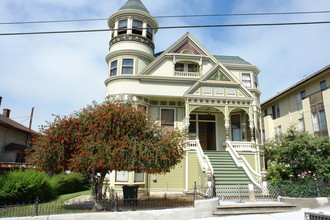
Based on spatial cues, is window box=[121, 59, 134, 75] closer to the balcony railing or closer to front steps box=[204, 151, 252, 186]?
the balcony railing

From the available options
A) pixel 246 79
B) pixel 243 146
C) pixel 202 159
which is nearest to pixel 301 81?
pixel 246 79

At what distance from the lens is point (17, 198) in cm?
1205

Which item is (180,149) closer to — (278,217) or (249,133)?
(278,217)

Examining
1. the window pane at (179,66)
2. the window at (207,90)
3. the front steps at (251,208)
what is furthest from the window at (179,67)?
the front steps at (251,208)

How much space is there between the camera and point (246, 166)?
14922 mm

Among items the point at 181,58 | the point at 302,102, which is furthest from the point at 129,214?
the point at 302,102

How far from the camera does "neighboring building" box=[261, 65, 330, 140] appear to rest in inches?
886

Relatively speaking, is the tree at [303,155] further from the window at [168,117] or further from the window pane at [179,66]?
the window pane at [179,66]

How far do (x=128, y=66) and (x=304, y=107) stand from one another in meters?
18.8

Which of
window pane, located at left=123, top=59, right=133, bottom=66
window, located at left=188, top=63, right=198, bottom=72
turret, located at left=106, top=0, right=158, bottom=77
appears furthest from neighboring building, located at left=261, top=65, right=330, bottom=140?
window pane, located at left=123, top=59, right=133, bottom=66

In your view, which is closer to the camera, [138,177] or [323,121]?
[138,177]

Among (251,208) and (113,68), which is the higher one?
(113,68)

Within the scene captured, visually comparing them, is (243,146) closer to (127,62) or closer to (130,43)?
(127,62)

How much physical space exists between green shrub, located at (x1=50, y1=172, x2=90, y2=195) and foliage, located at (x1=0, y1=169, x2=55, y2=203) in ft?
7.00
